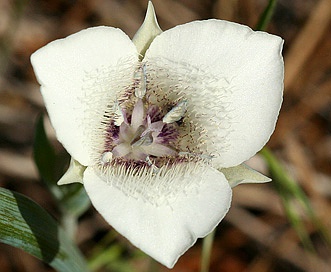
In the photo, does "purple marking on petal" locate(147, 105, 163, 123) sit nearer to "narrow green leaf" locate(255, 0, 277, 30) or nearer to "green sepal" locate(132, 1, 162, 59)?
"green sepal" locate(132, 1, 162, 59)

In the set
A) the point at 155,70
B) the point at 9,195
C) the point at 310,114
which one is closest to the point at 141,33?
the point at 155,70

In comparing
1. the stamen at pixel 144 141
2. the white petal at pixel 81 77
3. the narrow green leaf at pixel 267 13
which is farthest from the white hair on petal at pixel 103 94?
the narrow green leaf at pixel 267 13

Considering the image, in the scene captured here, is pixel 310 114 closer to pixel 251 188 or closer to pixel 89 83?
pixel 251 188

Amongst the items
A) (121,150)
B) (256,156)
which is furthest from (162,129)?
(256,156)

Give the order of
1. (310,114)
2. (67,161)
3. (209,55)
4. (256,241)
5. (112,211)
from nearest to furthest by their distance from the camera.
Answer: (112,211) → (209,55) → (67,161) → (256,241) → (310,114)

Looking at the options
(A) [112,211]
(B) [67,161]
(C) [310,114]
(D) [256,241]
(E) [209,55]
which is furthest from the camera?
(C) [310,114]

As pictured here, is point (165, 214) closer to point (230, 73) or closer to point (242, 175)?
point (242, 175)

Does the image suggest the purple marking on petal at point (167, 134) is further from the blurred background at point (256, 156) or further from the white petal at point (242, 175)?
the blurred background at point (256, 156)
